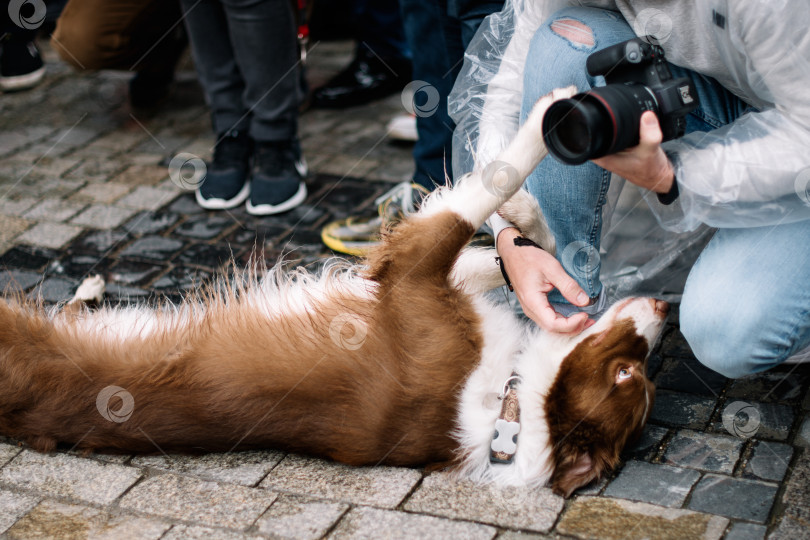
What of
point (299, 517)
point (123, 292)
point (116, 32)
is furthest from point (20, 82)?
point (299, 517)

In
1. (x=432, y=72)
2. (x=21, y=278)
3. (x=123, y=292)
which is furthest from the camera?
(x=432, y=72)

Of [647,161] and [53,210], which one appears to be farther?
[53,210]

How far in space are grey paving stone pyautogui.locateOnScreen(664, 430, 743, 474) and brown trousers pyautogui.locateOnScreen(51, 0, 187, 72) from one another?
3766mm

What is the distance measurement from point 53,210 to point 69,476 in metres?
2.05

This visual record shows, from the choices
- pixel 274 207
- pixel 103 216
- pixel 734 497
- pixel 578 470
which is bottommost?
pixel 734 497

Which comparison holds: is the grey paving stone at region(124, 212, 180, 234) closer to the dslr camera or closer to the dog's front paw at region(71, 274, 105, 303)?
the dog's front paw at region(71, 274, 105, 303)

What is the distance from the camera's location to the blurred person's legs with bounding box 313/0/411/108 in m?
5.27

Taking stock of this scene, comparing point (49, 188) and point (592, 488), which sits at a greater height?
point (49, 188)

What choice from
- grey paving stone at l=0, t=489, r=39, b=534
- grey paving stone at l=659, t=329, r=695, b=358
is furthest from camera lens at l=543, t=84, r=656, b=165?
grey paving stone at l=0, t=489, r=39, b=534

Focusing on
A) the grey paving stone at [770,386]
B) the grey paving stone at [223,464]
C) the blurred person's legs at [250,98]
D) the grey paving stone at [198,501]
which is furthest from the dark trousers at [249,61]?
the grey paving stone at [770,386]

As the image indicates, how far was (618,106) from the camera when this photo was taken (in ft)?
6.30

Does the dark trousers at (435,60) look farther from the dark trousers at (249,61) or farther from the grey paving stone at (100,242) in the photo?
the grey paving stone at (100,242)

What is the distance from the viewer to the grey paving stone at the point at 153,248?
3.71 metres

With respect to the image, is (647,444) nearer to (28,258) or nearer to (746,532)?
(746,532)
